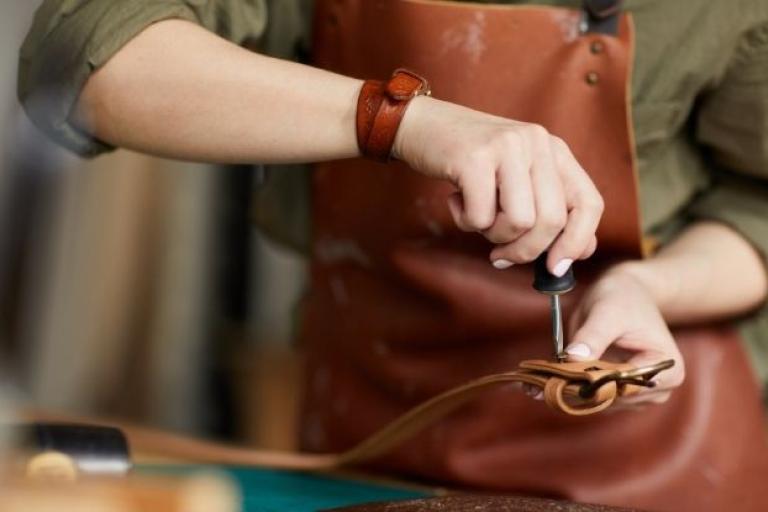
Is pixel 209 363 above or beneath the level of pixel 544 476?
beneath

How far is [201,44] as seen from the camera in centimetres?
86

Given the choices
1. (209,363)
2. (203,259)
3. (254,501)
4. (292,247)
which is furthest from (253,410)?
(254,501)

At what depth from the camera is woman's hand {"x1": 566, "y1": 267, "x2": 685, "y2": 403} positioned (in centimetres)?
89

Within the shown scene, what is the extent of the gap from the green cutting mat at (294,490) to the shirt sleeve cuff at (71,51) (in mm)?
247

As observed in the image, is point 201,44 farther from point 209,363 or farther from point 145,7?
point 209,363

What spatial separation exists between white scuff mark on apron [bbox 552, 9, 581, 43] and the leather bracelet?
0.19 meters

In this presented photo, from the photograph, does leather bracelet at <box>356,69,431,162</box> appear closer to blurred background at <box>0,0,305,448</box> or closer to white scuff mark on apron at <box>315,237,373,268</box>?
white scuff mark on apron at <box>315,237,373,268</box>

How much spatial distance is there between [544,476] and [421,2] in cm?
40

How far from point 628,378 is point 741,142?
389mm

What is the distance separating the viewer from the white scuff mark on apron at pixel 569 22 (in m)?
0.99

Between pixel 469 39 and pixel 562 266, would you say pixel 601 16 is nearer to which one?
pixel 469 39

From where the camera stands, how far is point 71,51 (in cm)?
88

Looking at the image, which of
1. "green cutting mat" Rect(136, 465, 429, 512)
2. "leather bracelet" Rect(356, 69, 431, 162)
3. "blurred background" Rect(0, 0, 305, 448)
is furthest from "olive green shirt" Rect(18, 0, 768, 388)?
"blurred background" Rect(0, 0, 305, 448)

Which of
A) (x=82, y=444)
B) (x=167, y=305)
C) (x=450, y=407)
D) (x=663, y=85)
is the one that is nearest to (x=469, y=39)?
(x=663, y=85)
